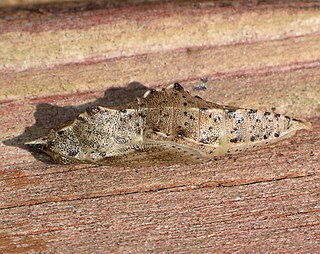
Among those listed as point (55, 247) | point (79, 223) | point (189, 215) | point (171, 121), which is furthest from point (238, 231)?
point (55, 247)

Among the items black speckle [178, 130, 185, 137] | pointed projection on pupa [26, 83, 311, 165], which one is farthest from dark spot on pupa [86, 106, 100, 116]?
black speckle [178, 130, 185, 137]

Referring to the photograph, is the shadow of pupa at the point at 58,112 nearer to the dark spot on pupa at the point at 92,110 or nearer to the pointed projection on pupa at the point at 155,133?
the pointed projection on pupa at the point at 155,133

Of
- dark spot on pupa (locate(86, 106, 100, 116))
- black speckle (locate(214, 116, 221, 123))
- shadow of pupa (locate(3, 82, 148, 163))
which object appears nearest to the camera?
dark spot on pupa (locate(86, 106, 100, 116))

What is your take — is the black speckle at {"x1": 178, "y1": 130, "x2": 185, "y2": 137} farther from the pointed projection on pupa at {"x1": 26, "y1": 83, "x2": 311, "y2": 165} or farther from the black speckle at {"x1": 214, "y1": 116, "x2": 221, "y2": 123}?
the black speckle at {"x1": 214, "y1": 116, "x2": 221, "y2": 123}

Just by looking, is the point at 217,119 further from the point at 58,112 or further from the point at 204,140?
the point at 58,112

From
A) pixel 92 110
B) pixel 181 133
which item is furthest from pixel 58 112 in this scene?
pixel 181 133

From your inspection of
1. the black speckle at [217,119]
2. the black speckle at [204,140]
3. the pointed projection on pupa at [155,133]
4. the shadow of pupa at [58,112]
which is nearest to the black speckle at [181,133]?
the pointed projection on pupa at [155,133]
